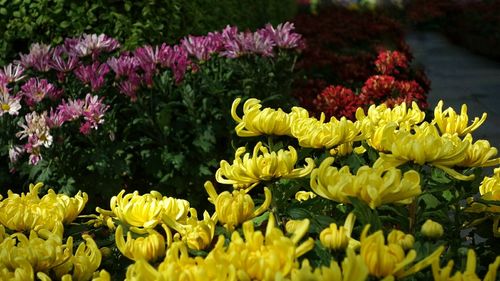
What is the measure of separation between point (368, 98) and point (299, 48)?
56cm

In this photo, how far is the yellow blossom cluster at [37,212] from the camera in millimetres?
1865

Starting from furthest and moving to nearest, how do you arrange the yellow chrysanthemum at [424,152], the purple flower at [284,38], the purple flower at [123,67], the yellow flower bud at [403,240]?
the purple flower at [284,38] → the purple flower at [123,67] → the yellow chrysanthemum at [424,152] → the yellow flower bud at [403,240]

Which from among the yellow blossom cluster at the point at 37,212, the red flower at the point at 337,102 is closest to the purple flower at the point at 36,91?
the red flower at the point at 337,102

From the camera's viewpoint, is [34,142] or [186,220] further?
[34,142]

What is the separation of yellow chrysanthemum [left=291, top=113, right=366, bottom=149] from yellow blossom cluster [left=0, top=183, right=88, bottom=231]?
1.95ft

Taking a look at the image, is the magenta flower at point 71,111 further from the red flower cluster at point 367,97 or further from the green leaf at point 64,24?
the red flower cluster at point 367,97

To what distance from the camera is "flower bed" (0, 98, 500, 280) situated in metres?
1.33

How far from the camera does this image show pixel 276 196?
6.40ft

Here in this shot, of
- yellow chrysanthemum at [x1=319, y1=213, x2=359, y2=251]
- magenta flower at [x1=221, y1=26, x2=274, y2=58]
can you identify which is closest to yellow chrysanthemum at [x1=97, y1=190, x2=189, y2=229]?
yellow chrysanthemum at [x1=319, y1=213, x2=359, y2=251]

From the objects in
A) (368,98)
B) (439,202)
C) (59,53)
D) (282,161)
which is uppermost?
(282,161)

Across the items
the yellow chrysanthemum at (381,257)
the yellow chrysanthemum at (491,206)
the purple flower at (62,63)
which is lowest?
the purple flower at (62,63)

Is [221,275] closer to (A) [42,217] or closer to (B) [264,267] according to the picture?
(B) [264,267]

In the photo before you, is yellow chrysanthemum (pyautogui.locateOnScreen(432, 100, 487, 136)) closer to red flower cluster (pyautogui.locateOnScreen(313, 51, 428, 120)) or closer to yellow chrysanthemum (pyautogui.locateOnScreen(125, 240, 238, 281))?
yellow chrysanthemum (pyautogui.locateOnScreen(125, 240, 238, 281))

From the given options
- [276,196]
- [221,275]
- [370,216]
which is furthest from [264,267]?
[276,196]
